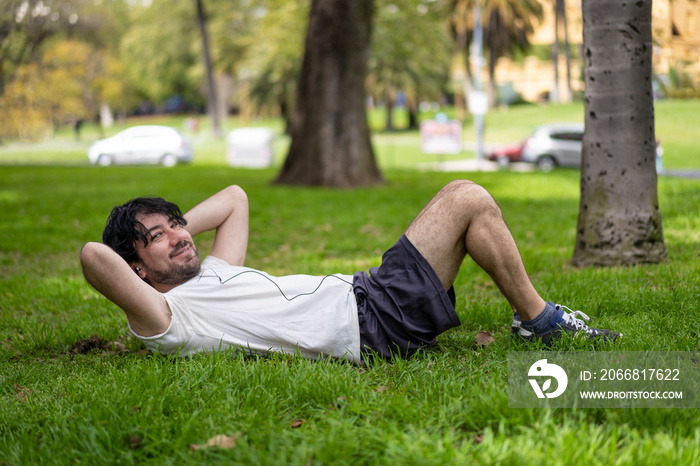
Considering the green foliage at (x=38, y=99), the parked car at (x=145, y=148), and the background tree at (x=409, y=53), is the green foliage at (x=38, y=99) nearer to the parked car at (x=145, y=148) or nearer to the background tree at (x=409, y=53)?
the parked car at (x=145, y=148)

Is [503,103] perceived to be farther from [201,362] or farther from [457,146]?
[201,362]

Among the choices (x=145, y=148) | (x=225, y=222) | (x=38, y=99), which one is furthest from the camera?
(x=145, y=148)

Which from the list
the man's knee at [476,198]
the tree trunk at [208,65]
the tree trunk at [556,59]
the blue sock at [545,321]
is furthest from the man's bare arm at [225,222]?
the tree trunk at [208,65]

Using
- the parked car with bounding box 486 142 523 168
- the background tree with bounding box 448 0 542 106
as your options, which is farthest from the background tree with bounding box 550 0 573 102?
the parked car with bounding box 486 142 523 168

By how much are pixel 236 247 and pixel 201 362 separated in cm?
99

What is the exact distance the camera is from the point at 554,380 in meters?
2.94

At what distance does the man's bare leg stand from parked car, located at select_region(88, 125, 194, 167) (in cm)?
2665

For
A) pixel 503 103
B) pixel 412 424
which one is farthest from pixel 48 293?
pixel 503 103

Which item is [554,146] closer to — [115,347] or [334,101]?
[334,101]

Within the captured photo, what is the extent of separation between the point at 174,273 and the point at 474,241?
1.64 m

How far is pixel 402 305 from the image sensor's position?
3.44 metres

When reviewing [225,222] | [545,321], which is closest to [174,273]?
[225,222]

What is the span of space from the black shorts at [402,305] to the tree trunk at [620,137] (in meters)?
2.56

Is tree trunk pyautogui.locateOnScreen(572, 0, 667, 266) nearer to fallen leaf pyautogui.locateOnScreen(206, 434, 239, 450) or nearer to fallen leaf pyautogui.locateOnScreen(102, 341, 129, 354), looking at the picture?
fallen leaf pyautogui.locateOnScreen(102, 341, 129, 354)
